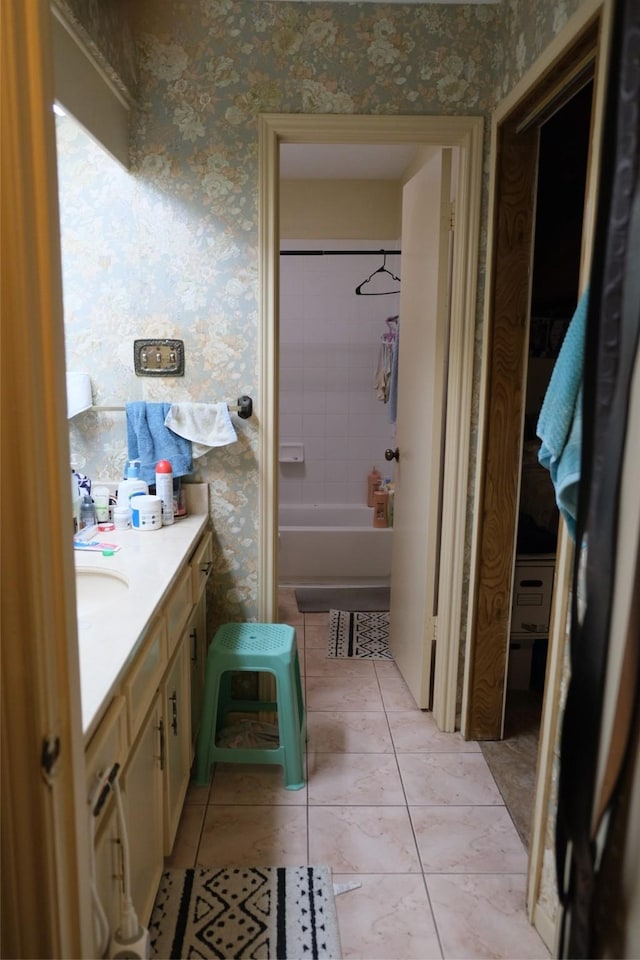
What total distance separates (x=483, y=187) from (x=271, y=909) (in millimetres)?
2267

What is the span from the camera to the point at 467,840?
1.95 meters

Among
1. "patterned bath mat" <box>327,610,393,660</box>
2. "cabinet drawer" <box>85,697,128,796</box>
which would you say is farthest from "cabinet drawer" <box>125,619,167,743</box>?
"patterned bath mat" <box>327,610,393,660</box>

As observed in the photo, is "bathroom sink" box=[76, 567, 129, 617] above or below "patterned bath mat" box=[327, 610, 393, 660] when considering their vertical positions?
above

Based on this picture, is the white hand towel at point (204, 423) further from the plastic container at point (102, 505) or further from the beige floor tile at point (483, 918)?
the beige floor tile at point (483, 918)

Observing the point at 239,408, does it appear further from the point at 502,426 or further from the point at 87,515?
the point at 502,426

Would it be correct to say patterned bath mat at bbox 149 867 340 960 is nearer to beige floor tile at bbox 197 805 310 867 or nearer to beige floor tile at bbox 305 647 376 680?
beige floor tile at bbox 197 805 310 867

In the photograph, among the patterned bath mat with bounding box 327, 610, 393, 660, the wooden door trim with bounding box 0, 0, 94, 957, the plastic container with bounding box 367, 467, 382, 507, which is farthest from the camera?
the plastic container with bounding box 367, 467, 382, 507

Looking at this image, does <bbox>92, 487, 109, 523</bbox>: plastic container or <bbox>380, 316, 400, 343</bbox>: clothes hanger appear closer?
<bbox>92, 487, 109, 523</bbox>: plastic container

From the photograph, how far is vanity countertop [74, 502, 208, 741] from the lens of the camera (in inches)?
45.9

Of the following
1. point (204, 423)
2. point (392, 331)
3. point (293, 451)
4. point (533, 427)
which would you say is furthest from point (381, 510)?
point (204, 423)

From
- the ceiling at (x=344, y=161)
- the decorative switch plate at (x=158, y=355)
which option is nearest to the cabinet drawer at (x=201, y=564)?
the decorative switch plate at (x=158, y=355)

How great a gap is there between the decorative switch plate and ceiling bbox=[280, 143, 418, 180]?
1.30 meters

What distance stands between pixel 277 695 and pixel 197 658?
0.30 metres

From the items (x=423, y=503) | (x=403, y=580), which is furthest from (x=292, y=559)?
(x=423, y=503)
